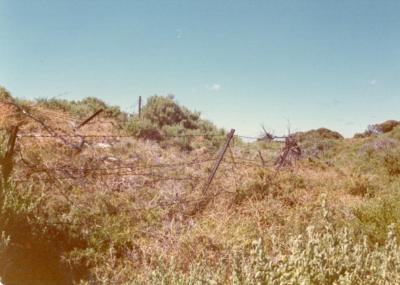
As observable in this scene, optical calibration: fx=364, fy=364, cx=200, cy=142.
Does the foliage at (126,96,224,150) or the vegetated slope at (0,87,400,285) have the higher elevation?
the foliage at (126,96,224,150)

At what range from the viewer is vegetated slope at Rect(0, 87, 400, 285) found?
373cm

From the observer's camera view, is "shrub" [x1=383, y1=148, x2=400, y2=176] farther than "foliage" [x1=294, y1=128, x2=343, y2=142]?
No

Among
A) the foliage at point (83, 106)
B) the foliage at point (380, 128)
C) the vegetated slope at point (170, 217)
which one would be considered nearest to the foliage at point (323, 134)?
the foliage at point (380, 128)

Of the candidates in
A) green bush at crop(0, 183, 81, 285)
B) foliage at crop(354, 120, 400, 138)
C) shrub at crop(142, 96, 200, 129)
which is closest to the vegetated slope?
green bush at crop(0, 183, 81, 285)

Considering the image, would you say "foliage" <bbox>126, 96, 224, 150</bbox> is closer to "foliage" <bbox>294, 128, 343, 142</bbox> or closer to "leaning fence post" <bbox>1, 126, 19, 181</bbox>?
"leaning fence post" <bbox>1, 126, 19, 181</bbox>

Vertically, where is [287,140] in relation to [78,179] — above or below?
above

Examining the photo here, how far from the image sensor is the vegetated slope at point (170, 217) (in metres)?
3.73

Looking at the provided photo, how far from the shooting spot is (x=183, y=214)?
333 inches

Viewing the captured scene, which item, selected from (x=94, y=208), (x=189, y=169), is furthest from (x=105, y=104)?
(x=94, y=208)

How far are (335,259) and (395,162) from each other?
13.2 metres

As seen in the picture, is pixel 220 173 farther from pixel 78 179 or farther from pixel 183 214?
pixel 78 179

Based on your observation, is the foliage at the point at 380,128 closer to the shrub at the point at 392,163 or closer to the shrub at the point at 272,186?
the shrub at the point at 392,163

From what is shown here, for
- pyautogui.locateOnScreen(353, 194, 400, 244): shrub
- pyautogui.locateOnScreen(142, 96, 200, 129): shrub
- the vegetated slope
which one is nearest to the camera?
the vegetated slope

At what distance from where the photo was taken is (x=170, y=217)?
8.34m
